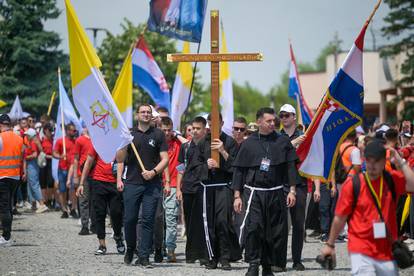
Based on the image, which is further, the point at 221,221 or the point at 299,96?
the point at 299,96

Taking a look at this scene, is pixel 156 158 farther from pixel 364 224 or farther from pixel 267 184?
pixel 364 224

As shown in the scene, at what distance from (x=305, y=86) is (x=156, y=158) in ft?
264

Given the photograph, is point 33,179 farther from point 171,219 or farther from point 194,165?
point 194,165

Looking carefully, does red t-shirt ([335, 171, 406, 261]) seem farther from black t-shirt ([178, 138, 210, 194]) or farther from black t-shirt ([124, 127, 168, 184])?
black t-shirt ([178, 138, 210, 194])

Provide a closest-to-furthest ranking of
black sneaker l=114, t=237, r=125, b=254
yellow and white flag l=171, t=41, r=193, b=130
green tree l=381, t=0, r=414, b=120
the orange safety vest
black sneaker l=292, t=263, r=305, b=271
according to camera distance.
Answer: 1. black sneaker l=292, t=263, r=305, b=271
2. black sneaker l=114, t=237, r=125, b=254
3. the orange safety vest
4. yellow and white flag l=171, t=41, r=193, b=130
5. green tree l=381, t=0, r=414, b=120

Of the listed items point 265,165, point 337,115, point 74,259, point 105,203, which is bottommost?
point 74,259

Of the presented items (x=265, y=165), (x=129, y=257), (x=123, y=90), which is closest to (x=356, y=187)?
(x=265, y=165)

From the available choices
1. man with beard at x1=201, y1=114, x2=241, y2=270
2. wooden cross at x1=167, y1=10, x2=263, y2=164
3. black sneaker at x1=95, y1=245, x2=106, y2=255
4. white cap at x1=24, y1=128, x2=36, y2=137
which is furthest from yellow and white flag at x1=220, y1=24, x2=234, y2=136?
wooden cross at x1=167, y1=10, x2=263, y2=164

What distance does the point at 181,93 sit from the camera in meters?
20.7

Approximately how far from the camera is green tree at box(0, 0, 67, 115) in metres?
48.3

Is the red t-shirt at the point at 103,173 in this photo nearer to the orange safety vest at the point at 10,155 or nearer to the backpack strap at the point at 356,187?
the orange safety vest at the point at 10,155

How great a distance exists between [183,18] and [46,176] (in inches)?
421

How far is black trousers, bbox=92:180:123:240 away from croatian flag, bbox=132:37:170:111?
6.71 meters

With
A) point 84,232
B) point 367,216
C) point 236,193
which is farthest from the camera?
point 84,232
